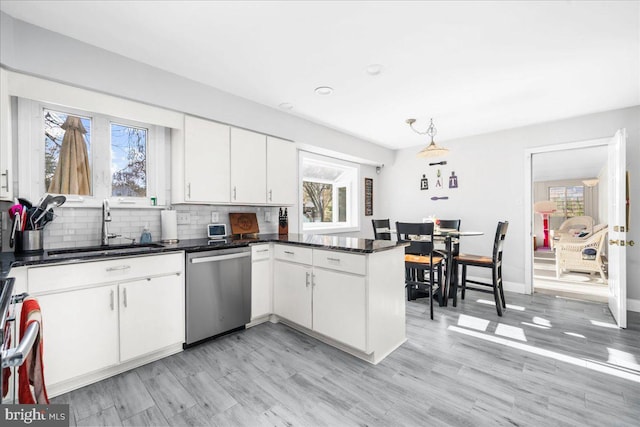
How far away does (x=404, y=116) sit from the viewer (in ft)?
12.7

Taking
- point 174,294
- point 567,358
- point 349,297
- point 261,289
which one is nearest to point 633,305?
point 567,358

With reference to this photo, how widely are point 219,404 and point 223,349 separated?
2.40 ft

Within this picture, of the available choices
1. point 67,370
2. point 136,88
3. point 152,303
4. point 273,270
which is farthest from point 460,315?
point 136,88

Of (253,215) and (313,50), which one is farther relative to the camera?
(253,215)

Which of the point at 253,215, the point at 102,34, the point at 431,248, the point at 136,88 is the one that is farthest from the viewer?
the point at 253,215

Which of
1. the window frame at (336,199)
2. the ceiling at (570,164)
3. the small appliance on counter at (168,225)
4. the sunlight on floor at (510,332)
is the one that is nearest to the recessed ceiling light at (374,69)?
the window frame at (336,199)

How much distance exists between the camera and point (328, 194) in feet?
17.3

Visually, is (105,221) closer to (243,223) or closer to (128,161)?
(128,161)

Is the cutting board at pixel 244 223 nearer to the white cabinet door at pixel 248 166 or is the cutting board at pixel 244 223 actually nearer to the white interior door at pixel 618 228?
the white cabinet door at pixel 248 166

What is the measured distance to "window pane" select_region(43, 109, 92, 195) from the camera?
91.0 inches

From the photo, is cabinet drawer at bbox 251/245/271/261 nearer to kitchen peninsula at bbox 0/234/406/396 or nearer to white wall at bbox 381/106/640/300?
kitchen peninsula at bbox 0/234/406/396

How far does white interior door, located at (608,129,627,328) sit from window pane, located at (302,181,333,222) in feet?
12.1

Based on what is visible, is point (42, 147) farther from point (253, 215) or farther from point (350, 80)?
point (350, 80)

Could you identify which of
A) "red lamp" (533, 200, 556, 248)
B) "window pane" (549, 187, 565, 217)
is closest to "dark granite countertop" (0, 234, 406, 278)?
"red lamp" (533, 200, 556, 248)
